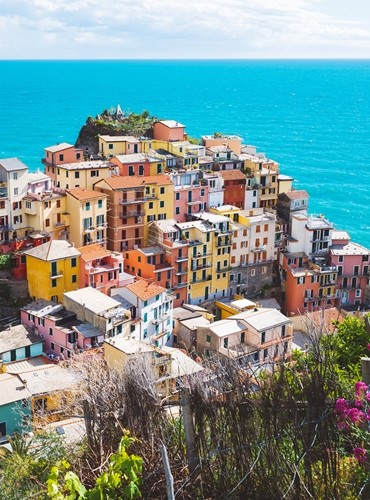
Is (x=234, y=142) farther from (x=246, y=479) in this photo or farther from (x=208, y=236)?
(x=246, y=479)

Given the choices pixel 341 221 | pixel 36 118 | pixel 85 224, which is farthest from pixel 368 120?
pixel 85 224

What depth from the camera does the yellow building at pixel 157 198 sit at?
54.8m

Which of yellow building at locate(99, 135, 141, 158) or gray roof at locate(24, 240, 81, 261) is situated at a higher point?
yellow building at locate(99, 135, 141, 158)

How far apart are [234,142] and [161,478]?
59240 mm

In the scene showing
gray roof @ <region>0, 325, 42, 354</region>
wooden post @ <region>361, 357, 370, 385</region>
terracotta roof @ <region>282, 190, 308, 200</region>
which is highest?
wooden post @ <region>361, 357, 370, 385</region>

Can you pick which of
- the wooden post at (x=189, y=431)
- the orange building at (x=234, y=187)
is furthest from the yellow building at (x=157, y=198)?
the wooden post at (x=189, y=431)

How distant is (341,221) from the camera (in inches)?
3548

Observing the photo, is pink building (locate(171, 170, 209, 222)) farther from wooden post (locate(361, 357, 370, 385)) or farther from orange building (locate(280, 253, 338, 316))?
wooden post (locate(361, 357, 370, 385))

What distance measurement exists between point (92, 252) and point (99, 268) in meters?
1.34

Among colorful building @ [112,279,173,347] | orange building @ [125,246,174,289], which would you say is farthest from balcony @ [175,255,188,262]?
colorful building @ [112,279,173,347]

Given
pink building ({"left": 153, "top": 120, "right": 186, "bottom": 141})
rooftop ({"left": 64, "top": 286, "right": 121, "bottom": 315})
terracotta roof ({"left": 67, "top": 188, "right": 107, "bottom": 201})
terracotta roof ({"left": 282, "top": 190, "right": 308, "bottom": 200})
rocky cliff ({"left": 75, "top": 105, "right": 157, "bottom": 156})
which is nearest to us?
rooftop ({"left": 64, "top": 286, "right": 121, "bottom": 315})

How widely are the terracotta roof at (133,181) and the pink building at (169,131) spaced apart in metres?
11.0

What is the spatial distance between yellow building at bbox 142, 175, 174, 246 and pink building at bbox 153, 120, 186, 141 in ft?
36.0

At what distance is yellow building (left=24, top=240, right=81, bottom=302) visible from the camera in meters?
46.4
